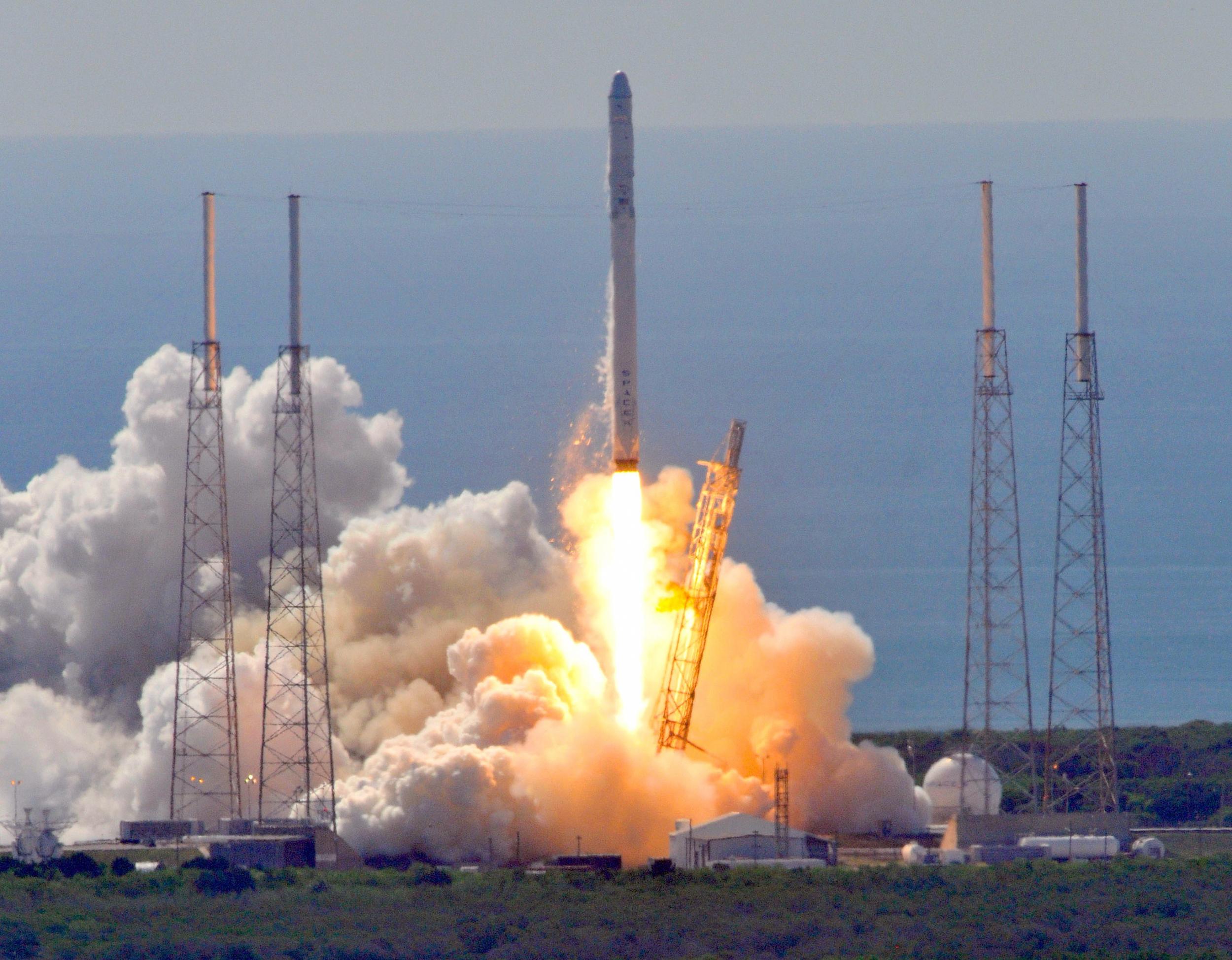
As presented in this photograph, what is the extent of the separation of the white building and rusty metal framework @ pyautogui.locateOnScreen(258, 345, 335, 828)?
6.37 meters

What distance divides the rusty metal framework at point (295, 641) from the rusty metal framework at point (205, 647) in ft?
2.80

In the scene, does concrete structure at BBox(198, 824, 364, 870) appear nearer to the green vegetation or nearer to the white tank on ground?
the white tank on ground

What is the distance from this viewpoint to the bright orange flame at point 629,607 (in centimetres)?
5159

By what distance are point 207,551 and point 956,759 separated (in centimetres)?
1883

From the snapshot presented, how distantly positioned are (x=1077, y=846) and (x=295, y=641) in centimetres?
1694

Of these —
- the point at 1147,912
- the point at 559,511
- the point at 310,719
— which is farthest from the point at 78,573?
the point at 1147,912

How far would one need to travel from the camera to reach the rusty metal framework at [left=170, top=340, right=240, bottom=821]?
52.4 m

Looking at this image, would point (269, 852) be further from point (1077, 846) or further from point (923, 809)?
point (1077, 846)

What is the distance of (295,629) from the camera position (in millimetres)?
60125

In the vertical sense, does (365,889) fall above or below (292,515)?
below

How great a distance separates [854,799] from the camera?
178 feet

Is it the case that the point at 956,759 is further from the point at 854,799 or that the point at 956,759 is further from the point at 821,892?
the point at 821,892

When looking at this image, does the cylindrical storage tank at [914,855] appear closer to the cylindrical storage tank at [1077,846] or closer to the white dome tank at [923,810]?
the cylindrical storage tank at [1077,846]

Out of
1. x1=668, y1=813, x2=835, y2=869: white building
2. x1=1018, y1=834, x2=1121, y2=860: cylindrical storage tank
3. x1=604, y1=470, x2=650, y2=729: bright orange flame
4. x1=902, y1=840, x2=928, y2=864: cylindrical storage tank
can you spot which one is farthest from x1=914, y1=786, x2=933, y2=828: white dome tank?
x1=604, y1=470, x2=650, y2=729: bright orange flame
